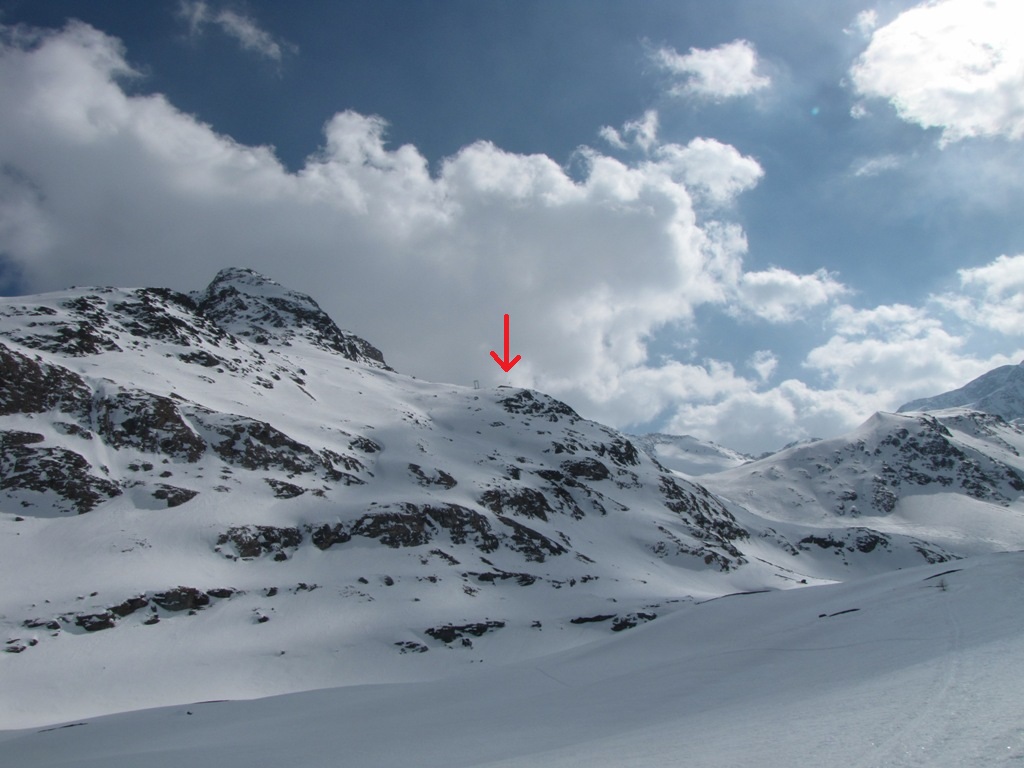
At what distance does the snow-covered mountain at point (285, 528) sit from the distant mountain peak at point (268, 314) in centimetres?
1358

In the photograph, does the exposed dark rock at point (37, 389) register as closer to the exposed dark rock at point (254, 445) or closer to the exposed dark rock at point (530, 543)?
the exposed dark rock at point (254, 445)

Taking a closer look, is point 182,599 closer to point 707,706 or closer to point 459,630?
point 459,630

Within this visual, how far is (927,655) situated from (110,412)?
73504 mm

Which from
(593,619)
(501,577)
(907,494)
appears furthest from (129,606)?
(907,494)

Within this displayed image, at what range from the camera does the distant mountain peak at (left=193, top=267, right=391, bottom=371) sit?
137500 mm

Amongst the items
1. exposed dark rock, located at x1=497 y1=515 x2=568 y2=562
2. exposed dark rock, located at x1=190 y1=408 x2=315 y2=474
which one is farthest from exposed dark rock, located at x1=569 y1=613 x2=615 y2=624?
exposed dark rock, located at x1=190 y1=408 x2=315 y2=474

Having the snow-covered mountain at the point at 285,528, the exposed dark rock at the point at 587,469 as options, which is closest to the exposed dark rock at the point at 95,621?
the snow-covered mountain at the point at 285,528

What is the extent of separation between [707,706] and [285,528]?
2158 inches

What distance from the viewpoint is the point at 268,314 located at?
148 metres

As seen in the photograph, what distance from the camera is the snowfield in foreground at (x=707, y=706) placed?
9.20 metres

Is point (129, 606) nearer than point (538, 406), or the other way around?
point (129, 606)

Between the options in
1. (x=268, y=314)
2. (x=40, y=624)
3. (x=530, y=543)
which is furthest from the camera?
(x=268, y=314)

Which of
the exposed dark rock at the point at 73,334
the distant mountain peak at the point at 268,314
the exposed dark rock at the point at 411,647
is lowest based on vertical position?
the exposed dark rock at the point at 411,647

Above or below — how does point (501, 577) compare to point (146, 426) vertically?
below
